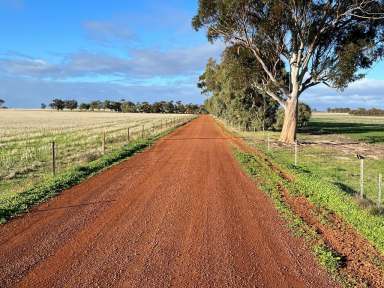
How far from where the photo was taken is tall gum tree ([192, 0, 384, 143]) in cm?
2877

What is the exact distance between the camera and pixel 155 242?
7.68 m

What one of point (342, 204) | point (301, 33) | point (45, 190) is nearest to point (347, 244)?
point (342, 204)

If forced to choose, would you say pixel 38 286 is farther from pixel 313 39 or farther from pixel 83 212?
pixel 313 39

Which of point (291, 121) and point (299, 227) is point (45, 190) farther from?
point (291, 121)

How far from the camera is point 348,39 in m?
31.1

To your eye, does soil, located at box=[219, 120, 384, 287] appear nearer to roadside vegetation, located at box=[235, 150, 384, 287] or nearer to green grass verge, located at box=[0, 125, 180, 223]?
roadside vegetation, located at box=[235, 150, 384, 287]

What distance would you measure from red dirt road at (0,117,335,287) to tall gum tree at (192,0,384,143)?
19556 mm

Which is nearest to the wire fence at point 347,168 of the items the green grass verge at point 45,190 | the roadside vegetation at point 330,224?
the roadside vegetation at point 330,224

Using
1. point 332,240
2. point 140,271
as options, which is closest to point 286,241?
point 332,240

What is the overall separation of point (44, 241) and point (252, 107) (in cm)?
4153

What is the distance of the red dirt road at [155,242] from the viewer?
6.09 metres

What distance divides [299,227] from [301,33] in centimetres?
2359

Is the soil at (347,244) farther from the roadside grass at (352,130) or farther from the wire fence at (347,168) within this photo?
the roadside grass at (352,130)

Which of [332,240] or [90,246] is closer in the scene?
[90,246]
